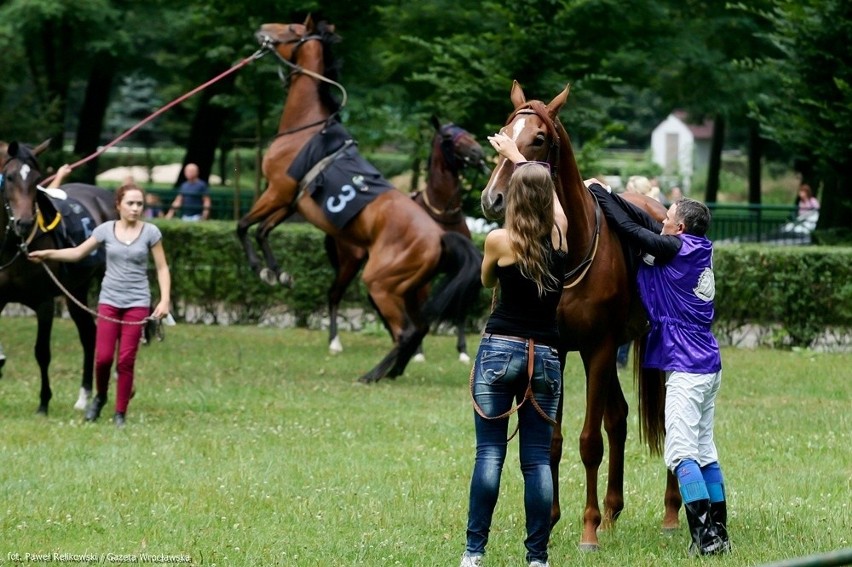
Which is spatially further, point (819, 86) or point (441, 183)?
point (819, 86)

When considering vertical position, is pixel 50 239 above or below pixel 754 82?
above

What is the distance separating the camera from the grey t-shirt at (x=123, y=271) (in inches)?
419

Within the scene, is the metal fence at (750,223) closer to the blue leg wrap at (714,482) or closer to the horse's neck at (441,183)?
the horse's neck at (441,183)

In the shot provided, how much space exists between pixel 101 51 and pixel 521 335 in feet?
80.7

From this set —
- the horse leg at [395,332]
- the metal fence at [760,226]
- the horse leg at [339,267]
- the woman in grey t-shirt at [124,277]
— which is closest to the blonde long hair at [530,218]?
the woman in grey t-shirt at [124,277]

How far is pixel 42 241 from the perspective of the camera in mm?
11578

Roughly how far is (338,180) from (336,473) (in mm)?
5801

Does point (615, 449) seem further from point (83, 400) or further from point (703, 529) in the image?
point (83, 400)

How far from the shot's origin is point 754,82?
28.1 metres

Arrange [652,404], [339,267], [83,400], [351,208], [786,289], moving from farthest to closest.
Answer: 1. [786,289]
2. [339,267]
3. [351,208]
4. [83,400]
5. [652,404]

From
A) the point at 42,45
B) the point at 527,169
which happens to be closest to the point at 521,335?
the point at 527,169

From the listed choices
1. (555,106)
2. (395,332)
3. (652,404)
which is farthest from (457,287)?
(555,106)

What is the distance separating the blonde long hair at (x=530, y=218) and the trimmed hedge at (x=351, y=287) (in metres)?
12.2

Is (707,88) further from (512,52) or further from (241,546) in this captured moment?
(241,546)
